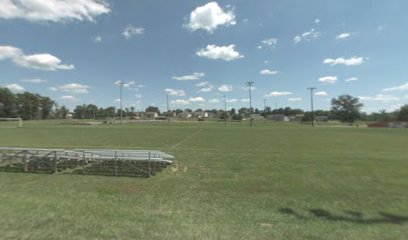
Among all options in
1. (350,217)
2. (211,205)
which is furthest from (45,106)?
(350,217)

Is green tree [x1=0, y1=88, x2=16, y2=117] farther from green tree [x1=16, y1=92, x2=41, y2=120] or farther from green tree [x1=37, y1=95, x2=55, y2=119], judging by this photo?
green tree [x1=37, y1=95, x2=55, y2=119]

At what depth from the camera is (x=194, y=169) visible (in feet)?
44.7

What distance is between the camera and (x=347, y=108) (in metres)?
151

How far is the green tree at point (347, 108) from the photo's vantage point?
148875 mm

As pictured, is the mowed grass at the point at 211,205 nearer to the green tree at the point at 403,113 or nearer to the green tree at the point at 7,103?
the green tree at the point at 403,113

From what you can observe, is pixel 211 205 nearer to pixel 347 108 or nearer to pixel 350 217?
pixel 350 217

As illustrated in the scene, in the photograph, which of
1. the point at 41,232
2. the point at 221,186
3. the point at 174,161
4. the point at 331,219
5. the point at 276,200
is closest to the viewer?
the point at 41,232

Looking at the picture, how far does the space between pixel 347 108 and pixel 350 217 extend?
156 m

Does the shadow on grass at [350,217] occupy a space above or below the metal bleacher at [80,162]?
below

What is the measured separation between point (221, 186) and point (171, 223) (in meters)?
4.20

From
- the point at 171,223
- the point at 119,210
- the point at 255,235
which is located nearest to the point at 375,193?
the point at 255,235

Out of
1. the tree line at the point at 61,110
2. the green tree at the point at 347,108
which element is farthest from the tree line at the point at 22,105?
the green tree at the point at 347,108

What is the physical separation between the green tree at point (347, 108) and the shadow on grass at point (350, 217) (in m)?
154

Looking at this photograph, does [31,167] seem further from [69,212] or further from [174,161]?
[69,212]
